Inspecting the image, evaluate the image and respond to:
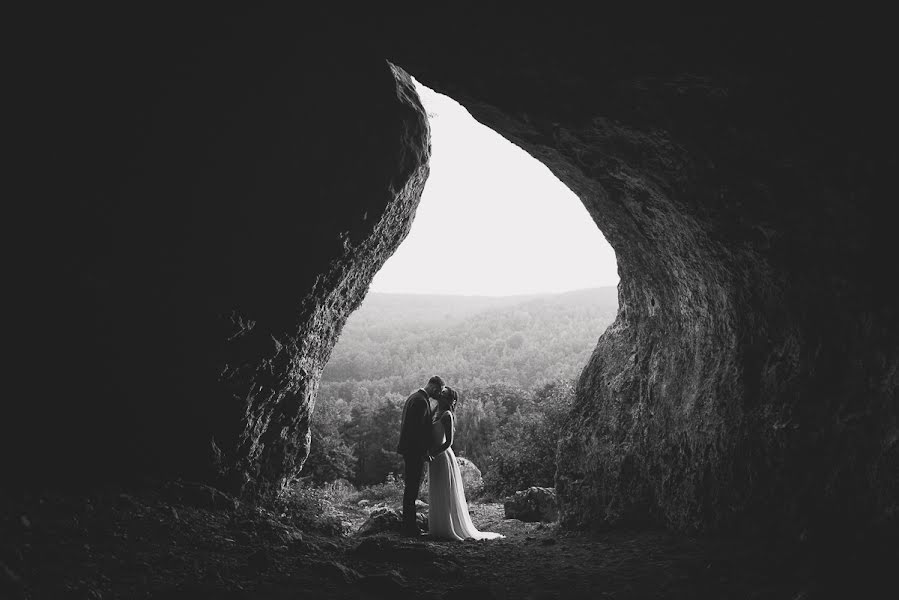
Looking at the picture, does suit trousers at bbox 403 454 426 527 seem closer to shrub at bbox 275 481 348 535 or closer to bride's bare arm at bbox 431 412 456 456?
bride's bare arm at bbox 431 412 456 456

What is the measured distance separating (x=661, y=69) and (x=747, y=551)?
4.24m

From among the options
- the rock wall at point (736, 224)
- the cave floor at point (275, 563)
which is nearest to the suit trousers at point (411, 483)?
the cave floor at point (275, 563)

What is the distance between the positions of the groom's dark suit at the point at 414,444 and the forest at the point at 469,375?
17.5 ft

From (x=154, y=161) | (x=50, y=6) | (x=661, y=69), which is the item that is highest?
(x=50, y=6)

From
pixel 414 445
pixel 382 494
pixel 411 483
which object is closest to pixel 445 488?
pixel 411 483

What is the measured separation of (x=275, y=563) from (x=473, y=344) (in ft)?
210

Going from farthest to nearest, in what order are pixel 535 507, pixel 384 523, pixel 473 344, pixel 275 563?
pixel 473 344
pixel 535 507
pixel 384 523
pixel 275 563

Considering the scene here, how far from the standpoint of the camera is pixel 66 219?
548 centimetres

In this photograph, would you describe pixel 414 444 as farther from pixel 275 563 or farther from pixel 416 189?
pixel 416 189

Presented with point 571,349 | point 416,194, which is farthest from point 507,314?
point 416,194

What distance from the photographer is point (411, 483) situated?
Result: 8.11 m

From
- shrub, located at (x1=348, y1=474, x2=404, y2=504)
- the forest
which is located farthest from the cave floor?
shrub, located at (x1=348, y1=474, x2=404, y2=504)

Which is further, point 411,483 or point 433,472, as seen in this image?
point 433,472

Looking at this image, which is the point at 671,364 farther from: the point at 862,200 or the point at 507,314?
the point at 507,314
